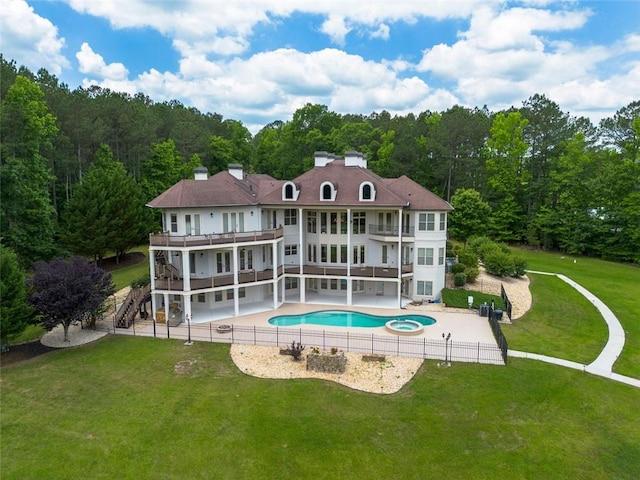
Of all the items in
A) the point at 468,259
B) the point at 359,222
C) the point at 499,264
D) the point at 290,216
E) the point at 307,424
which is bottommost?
the point at 307,424

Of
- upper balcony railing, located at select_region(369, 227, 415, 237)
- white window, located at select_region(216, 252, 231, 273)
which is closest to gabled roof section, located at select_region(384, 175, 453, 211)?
upper balcony railing, located at select_region(369, 227, 415, 237)

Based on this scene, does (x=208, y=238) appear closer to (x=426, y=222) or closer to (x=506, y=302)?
(x=426, y=222)

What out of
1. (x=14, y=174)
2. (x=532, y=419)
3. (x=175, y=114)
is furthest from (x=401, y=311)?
(x=175, y=114)

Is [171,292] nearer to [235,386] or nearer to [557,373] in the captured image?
[235,386]

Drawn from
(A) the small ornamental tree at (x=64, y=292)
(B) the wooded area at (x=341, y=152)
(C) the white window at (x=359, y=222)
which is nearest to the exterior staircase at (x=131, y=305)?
(A) the small ornamental tree at (x=64, y=292)

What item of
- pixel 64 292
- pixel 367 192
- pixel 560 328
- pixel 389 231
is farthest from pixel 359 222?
pixel 64 292

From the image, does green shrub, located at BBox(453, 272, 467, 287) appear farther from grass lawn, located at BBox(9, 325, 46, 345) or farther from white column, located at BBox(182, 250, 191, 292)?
grass lawn, located at BBox(9, 325, 46, 345)
